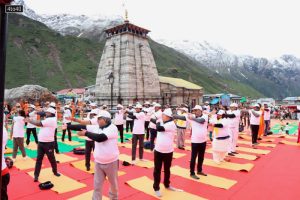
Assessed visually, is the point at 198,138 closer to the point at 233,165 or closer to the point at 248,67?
the point at 233,165

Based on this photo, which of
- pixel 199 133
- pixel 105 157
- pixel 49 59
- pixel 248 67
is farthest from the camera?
pixel 248 67

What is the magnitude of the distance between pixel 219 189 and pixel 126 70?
67.0ft

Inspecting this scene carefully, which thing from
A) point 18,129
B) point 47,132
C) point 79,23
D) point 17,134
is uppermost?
point 79,23

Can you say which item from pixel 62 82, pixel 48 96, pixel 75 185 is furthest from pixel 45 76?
pixel 75 185

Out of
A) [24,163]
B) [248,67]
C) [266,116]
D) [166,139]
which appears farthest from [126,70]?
[248,67]

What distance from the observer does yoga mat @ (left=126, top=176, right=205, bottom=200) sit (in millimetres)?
5867

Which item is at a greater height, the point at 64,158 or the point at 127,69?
the point at 127,69

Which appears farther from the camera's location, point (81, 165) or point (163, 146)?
point (81, 165)

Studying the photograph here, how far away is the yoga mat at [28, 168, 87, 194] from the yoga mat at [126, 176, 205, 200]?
61.0 inches

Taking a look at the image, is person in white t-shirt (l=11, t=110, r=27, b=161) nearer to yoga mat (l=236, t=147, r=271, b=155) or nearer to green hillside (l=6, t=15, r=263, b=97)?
yoga mat (l=236, t=147, r=271, b=155)

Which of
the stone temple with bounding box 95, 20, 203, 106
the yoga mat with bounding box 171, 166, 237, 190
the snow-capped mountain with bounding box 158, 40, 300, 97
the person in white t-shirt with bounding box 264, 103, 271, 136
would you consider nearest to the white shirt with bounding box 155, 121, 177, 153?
the yoga mat with bounding box 171, 166, 237, 190

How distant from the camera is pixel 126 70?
25.3 meters

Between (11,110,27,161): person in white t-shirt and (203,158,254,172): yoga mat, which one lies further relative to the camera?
(11,110,27,161): person in white t-shirt

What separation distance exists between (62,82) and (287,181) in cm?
7529
